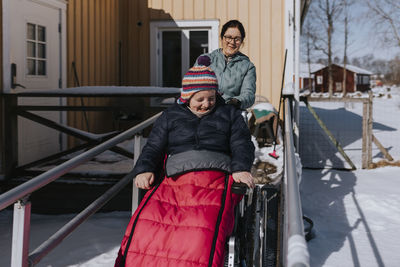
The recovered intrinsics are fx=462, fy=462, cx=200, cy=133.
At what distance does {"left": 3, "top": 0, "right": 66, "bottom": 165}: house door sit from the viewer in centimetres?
593

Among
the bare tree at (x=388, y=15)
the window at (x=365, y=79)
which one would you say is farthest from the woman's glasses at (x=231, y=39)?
the window at (x=365, y=79)

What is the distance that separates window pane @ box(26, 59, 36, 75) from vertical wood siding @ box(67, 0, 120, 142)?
2.90 ft

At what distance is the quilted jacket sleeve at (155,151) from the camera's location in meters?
2.62

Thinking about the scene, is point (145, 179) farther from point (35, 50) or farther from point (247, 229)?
point (35, 50)

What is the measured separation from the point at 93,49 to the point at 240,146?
6082mm

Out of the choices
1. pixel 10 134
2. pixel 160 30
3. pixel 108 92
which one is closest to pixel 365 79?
pixel 160 30

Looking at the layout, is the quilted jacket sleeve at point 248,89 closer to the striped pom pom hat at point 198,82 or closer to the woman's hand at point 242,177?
the striped pom pom hat at point 198,82

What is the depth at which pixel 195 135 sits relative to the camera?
2.68 m

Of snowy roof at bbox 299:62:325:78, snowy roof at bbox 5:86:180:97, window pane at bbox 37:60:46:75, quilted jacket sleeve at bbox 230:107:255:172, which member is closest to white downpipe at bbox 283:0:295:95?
snowy roof at bbox 5:86:180:97

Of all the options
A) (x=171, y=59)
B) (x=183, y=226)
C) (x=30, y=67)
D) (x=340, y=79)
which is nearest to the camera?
(x=183, y=226)

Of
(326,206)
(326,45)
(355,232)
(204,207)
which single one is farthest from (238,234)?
(326,45)

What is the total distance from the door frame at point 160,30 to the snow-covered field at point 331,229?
324cm

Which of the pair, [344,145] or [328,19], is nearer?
[344,145]

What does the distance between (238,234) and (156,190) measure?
0.54 m
